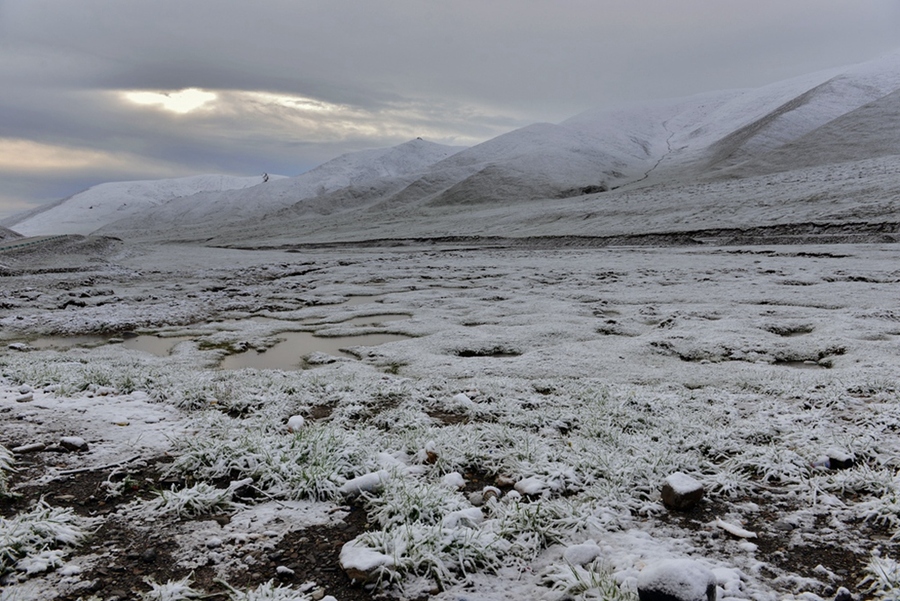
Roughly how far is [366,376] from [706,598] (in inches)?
247

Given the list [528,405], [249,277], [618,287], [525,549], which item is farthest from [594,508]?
[249,277]

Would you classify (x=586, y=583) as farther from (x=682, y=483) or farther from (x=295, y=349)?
(x=295, y=349)

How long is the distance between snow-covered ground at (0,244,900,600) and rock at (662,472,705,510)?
82 millimetres

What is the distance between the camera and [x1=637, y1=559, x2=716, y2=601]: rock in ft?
9.23

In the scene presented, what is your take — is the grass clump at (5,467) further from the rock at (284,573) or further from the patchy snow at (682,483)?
the patchy snow at (682,483)

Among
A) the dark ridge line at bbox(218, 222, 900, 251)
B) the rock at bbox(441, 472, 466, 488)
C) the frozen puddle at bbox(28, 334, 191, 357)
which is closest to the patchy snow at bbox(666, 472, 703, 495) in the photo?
the rock at bbox(441, 472, 466, 488)

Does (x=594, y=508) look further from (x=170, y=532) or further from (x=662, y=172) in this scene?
(x=662, y=172)

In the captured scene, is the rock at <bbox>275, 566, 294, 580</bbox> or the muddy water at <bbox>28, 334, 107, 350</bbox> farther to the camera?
the muddy water at <bbox>28, 334, 107, 350</bbox>

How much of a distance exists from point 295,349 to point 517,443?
7.47 m

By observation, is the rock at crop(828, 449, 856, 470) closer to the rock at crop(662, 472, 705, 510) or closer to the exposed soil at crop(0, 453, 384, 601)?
the rock at crop(662, 472, 705, 510)

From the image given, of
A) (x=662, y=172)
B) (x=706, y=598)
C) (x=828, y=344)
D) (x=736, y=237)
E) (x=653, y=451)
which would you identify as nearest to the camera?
(x=706, y=598)

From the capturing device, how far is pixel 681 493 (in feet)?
13.7

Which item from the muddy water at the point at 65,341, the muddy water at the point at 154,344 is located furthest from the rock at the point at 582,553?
the muddy water at the point at 65,341

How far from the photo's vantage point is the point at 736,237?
118 ft
